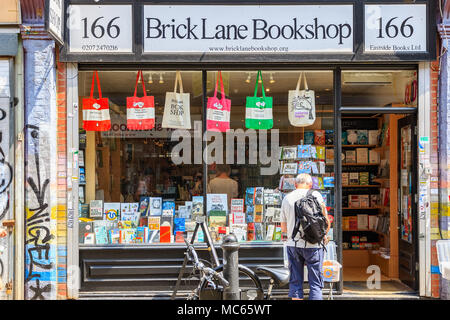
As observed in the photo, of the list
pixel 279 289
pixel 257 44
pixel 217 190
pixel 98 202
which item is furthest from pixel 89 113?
pixel 279 289

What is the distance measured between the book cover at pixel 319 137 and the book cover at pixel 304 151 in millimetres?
163

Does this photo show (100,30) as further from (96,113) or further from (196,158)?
(196,158)

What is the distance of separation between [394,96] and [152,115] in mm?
3801

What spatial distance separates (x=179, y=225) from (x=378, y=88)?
378 cm

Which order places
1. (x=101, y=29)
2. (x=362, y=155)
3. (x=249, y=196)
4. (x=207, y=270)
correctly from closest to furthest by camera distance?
(x=207, y=270), (x=101, y=29), (x=249, y=196), (x=362, y=155)

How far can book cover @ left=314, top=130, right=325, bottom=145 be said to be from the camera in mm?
7129

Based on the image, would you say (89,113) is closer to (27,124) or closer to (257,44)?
(27,124)

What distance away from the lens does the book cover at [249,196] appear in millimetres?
7289

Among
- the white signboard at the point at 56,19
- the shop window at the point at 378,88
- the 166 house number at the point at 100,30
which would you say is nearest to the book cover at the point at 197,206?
the 166 house number at the point at 100,30

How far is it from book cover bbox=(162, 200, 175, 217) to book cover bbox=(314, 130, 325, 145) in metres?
2.42

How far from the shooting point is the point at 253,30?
674 centimetres

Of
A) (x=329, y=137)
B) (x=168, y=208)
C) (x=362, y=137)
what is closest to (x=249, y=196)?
(x=168, y=208)

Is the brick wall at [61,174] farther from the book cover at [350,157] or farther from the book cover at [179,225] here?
the book cover at [350,157]

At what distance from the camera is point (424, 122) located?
22.2 feet
